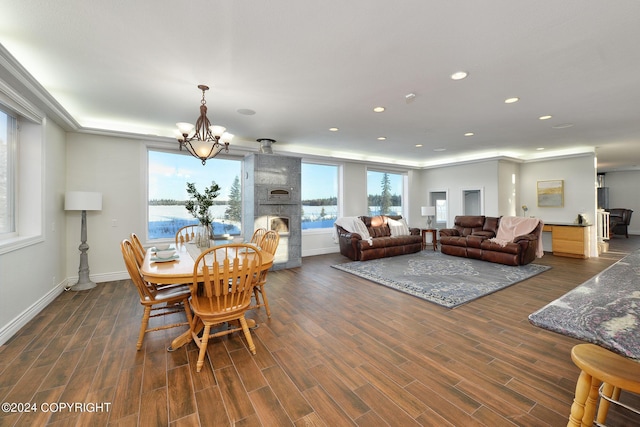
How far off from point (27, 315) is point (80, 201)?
5.52ft

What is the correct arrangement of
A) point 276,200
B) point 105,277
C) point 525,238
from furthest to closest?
point 276,200 < point 525,238 < point 105,277

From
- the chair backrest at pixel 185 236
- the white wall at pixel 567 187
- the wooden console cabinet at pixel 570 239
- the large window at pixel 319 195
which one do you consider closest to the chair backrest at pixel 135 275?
the chair backrest at pixel 185 236

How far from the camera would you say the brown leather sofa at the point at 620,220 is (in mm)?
9445

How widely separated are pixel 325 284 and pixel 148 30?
3684mm

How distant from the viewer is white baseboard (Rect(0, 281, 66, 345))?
2527 mm

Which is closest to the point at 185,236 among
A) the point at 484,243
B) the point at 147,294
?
the point at 147,294

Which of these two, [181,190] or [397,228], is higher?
[181,190]

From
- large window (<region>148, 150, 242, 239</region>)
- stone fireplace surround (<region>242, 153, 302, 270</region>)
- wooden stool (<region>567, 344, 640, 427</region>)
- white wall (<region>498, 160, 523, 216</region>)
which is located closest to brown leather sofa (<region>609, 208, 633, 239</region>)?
white wall (<region>498, 160, 523, 216</region>)

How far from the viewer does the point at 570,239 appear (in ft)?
20.6

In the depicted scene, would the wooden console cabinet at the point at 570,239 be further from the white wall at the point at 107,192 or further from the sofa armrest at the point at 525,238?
the white wall at the point at 107,192

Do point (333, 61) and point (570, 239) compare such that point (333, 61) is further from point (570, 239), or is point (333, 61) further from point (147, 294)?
→ point (570, 239)

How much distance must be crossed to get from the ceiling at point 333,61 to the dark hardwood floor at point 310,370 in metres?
2.64

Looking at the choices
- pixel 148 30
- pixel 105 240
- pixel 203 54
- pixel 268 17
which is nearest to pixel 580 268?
pixel 268 17

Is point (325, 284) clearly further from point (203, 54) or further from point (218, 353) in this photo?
point (203, 54)
